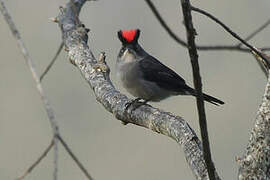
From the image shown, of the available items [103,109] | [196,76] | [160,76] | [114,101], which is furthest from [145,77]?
[103,109]

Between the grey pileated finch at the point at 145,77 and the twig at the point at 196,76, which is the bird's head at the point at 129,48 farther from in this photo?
the twig at the point at 196,76

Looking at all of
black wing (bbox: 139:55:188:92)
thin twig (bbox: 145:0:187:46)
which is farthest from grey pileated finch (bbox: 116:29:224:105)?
thin twig (bbox: 145:0:187:46)

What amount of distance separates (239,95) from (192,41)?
144 feet

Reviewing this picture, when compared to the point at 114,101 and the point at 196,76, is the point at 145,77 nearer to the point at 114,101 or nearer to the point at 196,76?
the point at 114,101

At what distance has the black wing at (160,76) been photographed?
6.70 m

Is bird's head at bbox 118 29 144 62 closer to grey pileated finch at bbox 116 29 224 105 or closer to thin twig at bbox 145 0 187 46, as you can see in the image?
grey pileated finch at bbox 116 29 224 105

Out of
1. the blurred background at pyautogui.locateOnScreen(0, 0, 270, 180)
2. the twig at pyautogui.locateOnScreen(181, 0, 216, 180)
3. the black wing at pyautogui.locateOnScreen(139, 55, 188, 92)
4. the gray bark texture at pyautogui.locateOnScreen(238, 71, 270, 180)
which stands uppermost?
the blurred background at pyautogui.locateOnScreen(0, 0, 270, 180)

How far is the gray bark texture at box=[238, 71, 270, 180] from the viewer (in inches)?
121

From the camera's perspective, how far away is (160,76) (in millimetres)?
6812

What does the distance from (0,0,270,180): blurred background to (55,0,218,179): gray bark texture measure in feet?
101

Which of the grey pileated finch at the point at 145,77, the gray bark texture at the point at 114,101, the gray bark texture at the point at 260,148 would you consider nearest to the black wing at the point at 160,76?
the grey pileated finch at the point at 145,77

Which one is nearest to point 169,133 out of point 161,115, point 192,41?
point 161,115

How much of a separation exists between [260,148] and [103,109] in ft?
160

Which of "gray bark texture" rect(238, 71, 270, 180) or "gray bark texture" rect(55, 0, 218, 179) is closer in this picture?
"gray bark texture" rect(238, 71, 270, 180)
